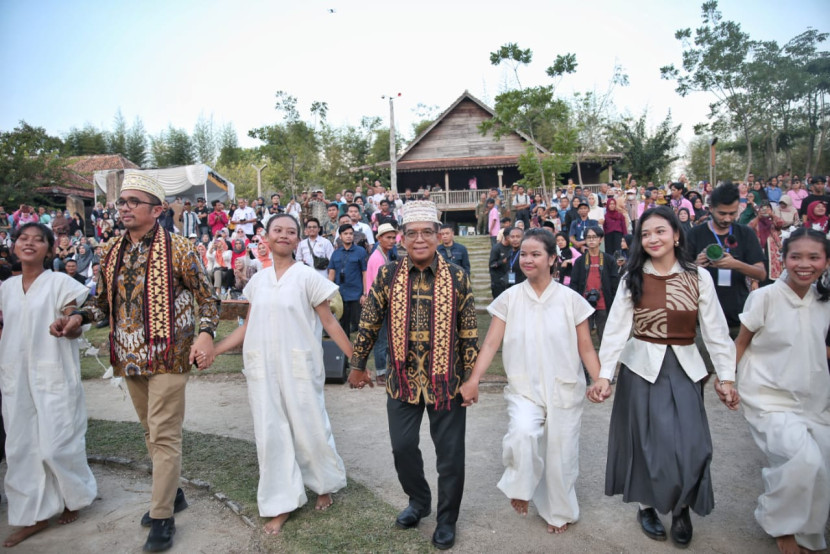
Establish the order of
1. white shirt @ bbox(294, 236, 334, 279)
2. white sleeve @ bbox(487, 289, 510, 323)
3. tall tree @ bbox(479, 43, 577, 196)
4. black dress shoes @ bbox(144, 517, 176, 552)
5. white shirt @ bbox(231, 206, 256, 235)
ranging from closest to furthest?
black dress shoes @ bbox(144, 517, 176, 552) → white sleeve @ bbox(487, 289, 510, 323) → white shirt @ bbox(294, 236, 334, 279) → white shirt @ bbox(231, 206, 256, 235) → tall tree @ bbox(479, 43, 577, 196)

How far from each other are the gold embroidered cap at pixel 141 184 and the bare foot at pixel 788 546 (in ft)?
14.8

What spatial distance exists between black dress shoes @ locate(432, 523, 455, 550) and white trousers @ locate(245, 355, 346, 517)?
893 mm

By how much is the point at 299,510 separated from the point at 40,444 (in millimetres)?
1843

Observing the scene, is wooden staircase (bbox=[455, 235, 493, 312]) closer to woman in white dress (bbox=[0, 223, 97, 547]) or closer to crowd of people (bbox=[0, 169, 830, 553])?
crowd of people (bbox=[0, 169, 830, 553])

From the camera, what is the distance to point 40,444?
→ 13.1ft

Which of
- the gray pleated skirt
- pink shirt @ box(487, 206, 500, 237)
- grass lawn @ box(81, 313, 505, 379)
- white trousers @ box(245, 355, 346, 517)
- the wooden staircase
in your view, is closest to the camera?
the gray pleated skirt

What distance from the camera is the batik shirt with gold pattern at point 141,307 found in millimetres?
3795

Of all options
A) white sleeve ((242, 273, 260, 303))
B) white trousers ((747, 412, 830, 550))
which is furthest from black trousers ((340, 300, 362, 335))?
white trousers ((747, 412, 830, 550))

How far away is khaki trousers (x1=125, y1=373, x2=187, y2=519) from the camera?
3.71 metres

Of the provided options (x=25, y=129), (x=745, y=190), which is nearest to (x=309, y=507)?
(x=745, y=190)

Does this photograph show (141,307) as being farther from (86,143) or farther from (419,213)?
(86,143)

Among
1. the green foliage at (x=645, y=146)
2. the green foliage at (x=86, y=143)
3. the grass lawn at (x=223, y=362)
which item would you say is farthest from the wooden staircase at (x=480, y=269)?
the green foliage at (x=86, y=143)

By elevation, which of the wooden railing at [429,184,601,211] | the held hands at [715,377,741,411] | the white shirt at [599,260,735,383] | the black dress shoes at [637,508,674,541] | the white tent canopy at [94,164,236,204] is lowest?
the black dress shoes at [637,508,674,541]

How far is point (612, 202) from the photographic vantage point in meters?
12.4
